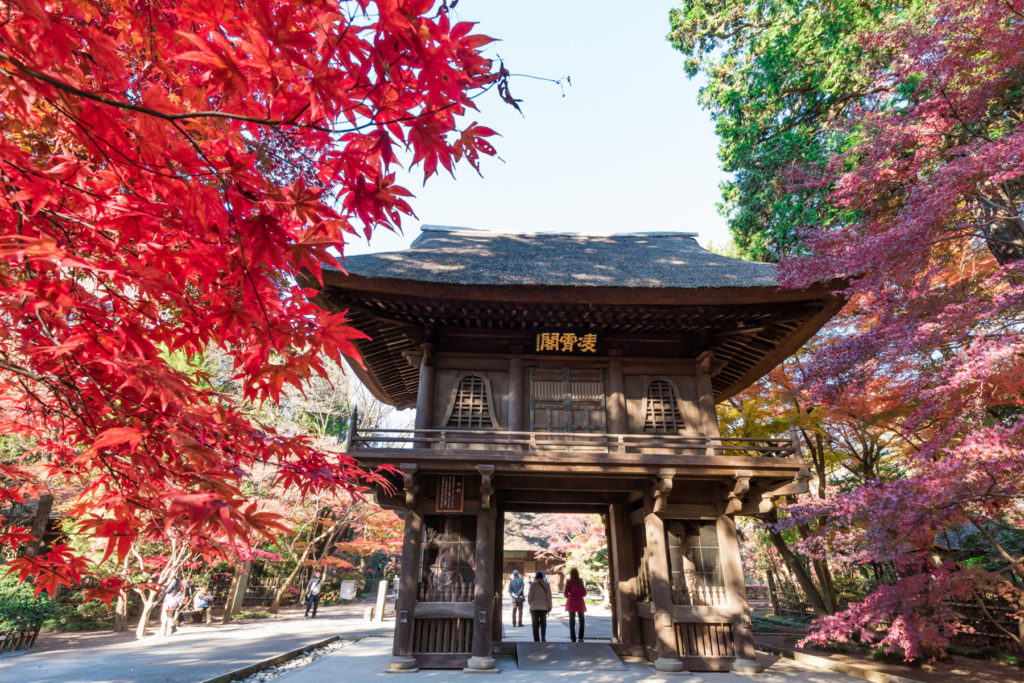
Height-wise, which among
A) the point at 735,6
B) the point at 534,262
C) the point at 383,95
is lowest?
the point at 383,95

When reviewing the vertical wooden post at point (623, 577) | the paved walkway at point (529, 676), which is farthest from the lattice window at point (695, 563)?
the vertical wooden post at point (623, 577)

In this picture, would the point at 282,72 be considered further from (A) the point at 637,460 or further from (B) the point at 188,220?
(A) the point at 637,460

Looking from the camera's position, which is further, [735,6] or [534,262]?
[735,6]

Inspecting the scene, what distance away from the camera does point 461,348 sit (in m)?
8.98

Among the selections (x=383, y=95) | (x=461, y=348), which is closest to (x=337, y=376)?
(x=461, y=348)

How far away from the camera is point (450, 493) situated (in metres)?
7.72

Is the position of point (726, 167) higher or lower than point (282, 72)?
higher

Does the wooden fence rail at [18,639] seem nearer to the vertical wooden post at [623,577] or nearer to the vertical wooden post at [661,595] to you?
the vertical wooden post at [623,577]

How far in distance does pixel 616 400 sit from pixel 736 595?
3.46 m

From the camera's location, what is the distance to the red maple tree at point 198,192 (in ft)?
4.93

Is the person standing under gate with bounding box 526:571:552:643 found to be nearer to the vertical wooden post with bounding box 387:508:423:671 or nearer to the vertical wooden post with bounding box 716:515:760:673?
the vertical wooden post with bounding box 387:508:423:671

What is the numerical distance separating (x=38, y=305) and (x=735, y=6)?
72.5 ft

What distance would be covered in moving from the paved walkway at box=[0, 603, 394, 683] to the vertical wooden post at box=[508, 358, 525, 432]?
543 cm

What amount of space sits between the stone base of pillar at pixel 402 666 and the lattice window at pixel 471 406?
3.45 meters
